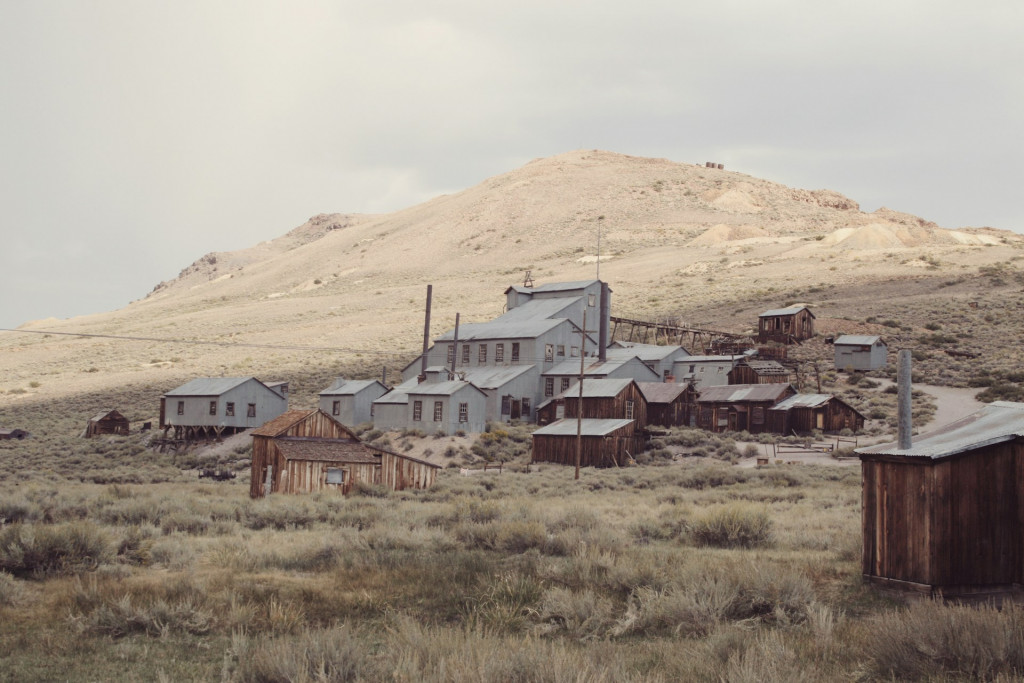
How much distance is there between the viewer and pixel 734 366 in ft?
187

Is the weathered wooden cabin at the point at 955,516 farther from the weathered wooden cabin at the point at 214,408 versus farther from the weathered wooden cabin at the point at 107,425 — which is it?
the weathered wooden cabin at the point at 107,425

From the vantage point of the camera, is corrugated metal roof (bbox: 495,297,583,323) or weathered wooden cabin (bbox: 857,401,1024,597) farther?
corrugated metal roof (bbox: 495,297,583,323)

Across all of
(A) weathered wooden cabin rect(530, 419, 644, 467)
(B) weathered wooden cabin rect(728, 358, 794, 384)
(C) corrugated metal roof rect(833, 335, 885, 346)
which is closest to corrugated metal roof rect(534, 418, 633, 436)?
(A) weathered wooden cabin rect(530, 419, 644, 467)

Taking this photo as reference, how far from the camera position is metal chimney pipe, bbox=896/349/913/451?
1274 centimetres

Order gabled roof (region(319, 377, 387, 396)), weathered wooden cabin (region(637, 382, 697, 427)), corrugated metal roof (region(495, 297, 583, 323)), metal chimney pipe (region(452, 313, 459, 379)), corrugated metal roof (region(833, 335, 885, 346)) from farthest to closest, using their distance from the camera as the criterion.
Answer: corrugated metal roof (region(495, 297, 583, 323)) → corrugated metal roof (region(833, 335, 885, 346)) → gabled roof (region(319, 377, 387, 396)) → metal chimney pipe (region(452, 313, 459, 379)) → weathered wooden cabin (region(637, 382, 697, 427))

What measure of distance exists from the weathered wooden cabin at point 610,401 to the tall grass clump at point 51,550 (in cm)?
3262

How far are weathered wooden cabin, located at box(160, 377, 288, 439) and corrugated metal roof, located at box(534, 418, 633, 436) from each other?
2028 centimetres

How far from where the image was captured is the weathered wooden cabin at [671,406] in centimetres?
5244

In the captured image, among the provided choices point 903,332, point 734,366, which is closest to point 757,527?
point 734,366

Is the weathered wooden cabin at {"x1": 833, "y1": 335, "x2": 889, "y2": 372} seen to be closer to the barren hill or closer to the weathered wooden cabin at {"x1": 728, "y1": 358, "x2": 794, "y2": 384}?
the weathered wooden cabin at {"x1": 728, "y1": 358, "x2": 794, "y2": 384}

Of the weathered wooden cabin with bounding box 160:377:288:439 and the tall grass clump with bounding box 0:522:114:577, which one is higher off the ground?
the weathered wooden cabin with bounding box 160:377:288:439

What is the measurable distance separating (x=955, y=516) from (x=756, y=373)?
46013 millimetres

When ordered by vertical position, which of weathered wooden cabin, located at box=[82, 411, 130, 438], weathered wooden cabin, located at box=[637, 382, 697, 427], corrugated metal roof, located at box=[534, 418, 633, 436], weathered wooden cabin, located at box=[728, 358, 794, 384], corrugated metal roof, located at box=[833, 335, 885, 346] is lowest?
weathered wooden cabin, located at box=[82, 411, 130, 438]

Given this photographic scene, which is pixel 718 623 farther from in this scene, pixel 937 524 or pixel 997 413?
pixel 997 413
